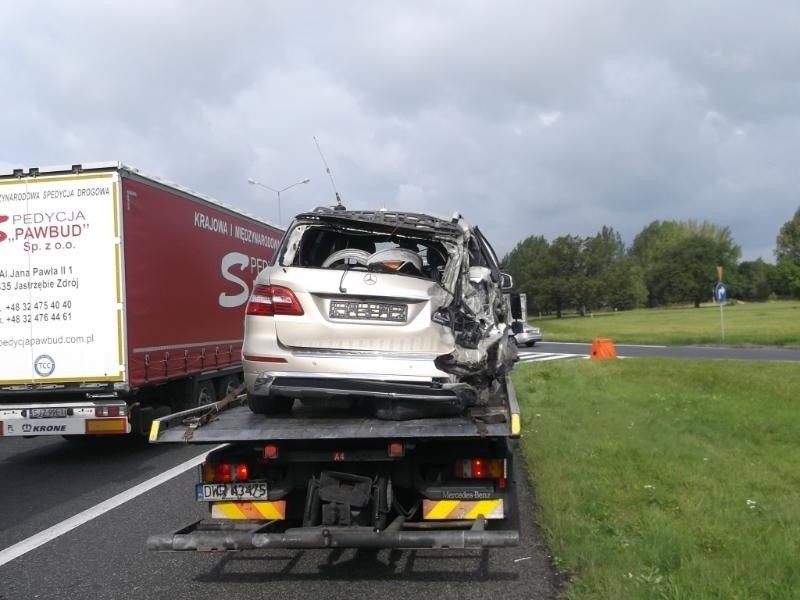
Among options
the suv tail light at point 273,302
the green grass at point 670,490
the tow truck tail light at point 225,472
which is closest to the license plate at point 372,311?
the suv tail light at point 273,302

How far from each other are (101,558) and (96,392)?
12.2 feet

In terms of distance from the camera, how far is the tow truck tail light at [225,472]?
15.6 ft

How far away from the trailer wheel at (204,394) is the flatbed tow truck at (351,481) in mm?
6047

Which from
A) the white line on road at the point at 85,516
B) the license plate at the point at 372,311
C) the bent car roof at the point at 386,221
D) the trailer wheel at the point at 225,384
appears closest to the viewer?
the license plate at the point at 372,311

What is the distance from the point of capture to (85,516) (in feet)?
21.5

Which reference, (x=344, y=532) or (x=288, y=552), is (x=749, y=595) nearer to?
(x=344, y=532)

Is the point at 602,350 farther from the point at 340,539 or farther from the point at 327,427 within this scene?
the point at 340,539

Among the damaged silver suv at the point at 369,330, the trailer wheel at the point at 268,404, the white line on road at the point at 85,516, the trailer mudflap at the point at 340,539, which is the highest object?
the damaged silver suv at the point at 369,330

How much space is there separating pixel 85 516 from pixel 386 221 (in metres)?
3.87

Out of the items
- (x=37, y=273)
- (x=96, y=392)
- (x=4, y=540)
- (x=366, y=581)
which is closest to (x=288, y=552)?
(x=366, y=581)

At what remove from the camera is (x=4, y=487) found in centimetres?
802

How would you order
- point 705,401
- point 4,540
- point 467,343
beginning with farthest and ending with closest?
point 705,401 < point 4,540 < point 467,343

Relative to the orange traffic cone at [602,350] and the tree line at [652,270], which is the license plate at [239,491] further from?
the tree line at [652,270]

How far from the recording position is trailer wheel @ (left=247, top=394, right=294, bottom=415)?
5.00m
